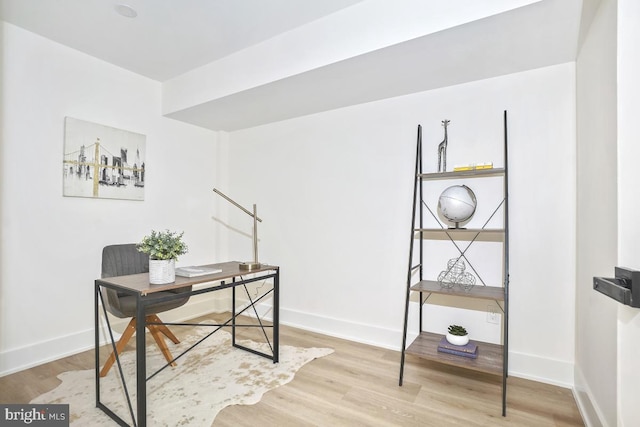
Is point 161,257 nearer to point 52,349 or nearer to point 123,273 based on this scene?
point 123,273

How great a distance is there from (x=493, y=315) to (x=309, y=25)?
258 cm

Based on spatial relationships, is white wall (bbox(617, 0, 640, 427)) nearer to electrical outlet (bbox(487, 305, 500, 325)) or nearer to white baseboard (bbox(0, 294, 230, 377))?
electrical outlet (bbox(487, 305, 500, 325))

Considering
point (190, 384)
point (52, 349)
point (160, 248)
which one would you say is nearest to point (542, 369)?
point (190, 384)

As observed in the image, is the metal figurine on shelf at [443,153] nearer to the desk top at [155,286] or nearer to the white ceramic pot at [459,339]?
the white ceramic pot at [459,339]

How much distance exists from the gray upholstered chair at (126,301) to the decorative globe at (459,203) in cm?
203

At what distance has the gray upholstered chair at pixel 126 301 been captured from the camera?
7.45 ft

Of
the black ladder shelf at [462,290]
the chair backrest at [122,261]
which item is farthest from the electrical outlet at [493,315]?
the chair backrest at [122,261]

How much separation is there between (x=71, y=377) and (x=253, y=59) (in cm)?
276

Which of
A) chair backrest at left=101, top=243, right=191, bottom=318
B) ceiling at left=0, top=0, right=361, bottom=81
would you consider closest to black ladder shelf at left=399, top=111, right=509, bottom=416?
ceiling at left=0, top=0, right=361, bottom=81

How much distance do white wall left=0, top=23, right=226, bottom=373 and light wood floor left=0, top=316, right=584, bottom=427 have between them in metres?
0.32

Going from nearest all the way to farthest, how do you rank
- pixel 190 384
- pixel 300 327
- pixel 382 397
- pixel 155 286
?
1. pixel 155 286
2. pixel 382 397
3. pixel 190 384
4. pixel 300 327

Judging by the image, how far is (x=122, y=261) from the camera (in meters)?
2.61

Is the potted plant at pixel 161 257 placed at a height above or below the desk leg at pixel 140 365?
above

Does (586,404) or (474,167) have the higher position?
(474,167)
